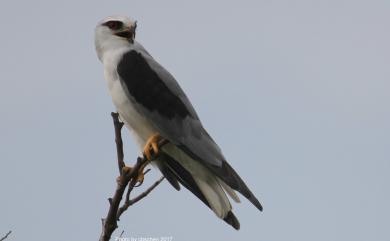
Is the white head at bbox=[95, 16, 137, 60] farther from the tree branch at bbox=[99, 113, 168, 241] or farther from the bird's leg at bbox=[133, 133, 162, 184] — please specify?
the tree branch at bbox=[99, 113, 168, 241]

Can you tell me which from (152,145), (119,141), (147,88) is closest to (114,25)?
(147,88)

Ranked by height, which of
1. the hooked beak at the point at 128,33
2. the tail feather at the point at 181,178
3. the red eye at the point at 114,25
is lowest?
the tail feather at the point at 181,178

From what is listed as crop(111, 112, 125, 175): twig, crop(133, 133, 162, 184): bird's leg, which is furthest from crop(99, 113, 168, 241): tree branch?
crop(133, 133, 162, 184): bird's leg

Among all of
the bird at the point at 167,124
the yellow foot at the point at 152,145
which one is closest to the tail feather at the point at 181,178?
the bird at the point at 167,124

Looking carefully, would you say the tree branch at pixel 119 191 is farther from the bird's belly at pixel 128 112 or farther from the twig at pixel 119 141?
the bird's belly at pixel 128 112

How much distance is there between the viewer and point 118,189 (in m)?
4.18

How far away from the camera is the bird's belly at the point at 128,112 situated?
5777 millimetres

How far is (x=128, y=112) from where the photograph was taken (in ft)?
19.0

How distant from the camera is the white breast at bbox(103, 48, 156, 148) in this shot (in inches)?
228

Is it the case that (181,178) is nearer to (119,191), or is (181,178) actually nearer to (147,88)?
(147,88)

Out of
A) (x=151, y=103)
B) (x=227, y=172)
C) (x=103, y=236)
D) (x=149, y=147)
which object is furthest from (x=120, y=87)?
(x=103, y=236)

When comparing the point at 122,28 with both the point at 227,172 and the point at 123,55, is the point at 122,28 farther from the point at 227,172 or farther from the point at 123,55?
the point at 227,172

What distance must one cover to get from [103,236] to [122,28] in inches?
115

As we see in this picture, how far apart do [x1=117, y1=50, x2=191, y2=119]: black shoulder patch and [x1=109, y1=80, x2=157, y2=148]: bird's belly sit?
0.25 ft
